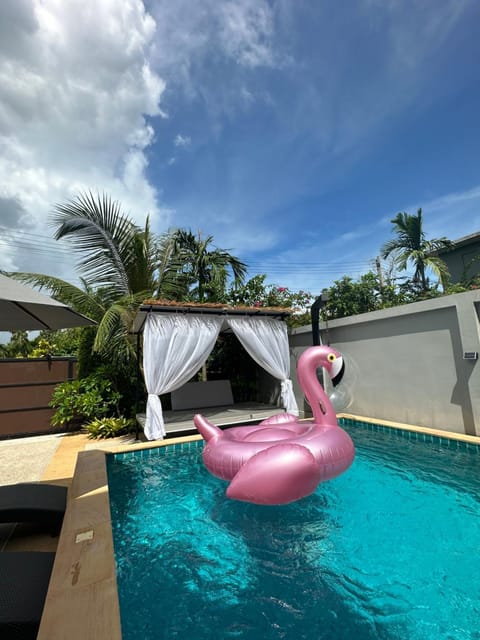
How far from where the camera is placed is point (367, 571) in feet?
7.57

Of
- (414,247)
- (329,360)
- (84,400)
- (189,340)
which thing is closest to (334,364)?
(329,360)

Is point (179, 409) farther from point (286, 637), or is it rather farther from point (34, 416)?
point (286, 637)

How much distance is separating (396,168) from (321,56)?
13.4 feet

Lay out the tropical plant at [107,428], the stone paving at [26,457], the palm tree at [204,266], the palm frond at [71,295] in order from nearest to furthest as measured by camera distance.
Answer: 1. the stone paving at [26,457]
2. the tropical plant at [107,428]
3. the palm frond at [71,295]
4. the palm tree at [204,266]

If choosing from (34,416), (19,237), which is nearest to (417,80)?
(34,416)

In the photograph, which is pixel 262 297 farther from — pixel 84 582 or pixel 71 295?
pixel 84 582

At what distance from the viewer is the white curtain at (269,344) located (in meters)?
6.80

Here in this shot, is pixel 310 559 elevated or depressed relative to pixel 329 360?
depressed

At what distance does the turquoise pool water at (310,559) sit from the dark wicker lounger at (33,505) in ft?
1.99

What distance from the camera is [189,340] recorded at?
6.31 m

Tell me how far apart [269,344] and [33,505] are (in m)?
5.19

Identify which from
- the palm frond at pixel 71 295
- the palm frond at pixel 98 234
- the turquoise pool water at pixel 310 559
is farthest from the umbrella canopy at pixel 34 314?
the palm frond at pixel 98 234

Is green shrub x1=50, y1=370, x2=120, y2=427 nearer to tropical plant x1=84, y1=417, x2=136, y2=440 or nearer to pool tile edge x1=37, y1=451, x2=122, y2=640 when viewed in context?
tropical plant x1=84, y1=417, x2=136, y2=440

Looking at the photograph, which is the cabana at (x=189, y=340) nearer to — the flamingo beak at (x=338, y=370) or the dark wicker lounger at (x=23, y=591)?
the flamingo beak at (x=338, y=370)
